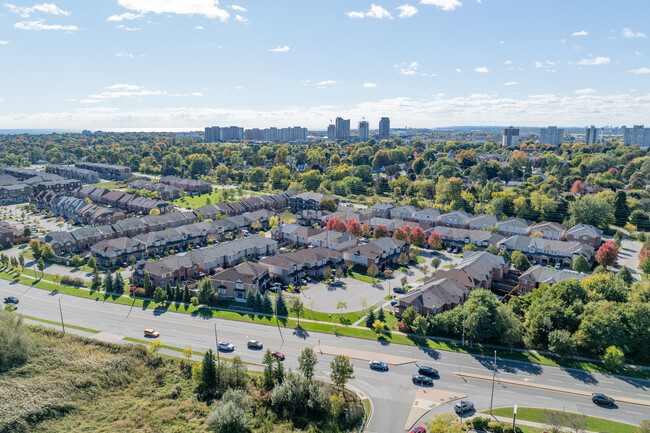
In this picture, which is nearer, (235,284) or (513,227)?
(235,284)

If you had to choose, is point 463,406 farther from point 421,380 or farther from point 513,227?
point 513,227

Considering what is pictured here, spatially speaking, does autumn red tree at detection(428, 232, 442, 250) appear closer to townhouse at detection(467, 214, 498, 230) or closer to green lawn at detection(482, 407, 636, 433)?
townhouse at detection(467, 214, 498, 230)

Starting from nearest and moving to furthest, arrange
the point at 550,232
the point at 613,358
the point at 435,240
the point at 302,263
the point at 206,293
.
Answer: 1. the point at 613,358
2. the point at 206,293
3. the point at 302,263
4. the point at 435,240
5. the point at 550,232

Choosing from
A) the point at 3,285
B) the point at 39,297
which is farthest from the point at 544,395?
the point at 3,285

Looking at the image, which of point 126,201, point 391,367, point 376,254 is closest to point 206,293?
point 391,367

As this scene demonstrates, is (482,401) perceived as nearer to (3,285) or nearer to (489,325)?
(489,325)

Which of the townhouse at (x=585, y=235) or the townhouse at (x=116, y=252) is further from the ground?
the townhouse at (x=585, y=235)

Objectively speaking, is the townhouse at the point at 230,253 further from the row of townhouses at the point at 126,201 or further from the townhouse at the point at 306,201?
the row of townhouses at the point at 126,201

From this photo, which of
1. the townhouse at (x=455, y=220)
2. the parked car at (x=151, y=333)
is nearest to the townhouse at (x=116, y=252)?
the parked car at (x=151, y=333)
